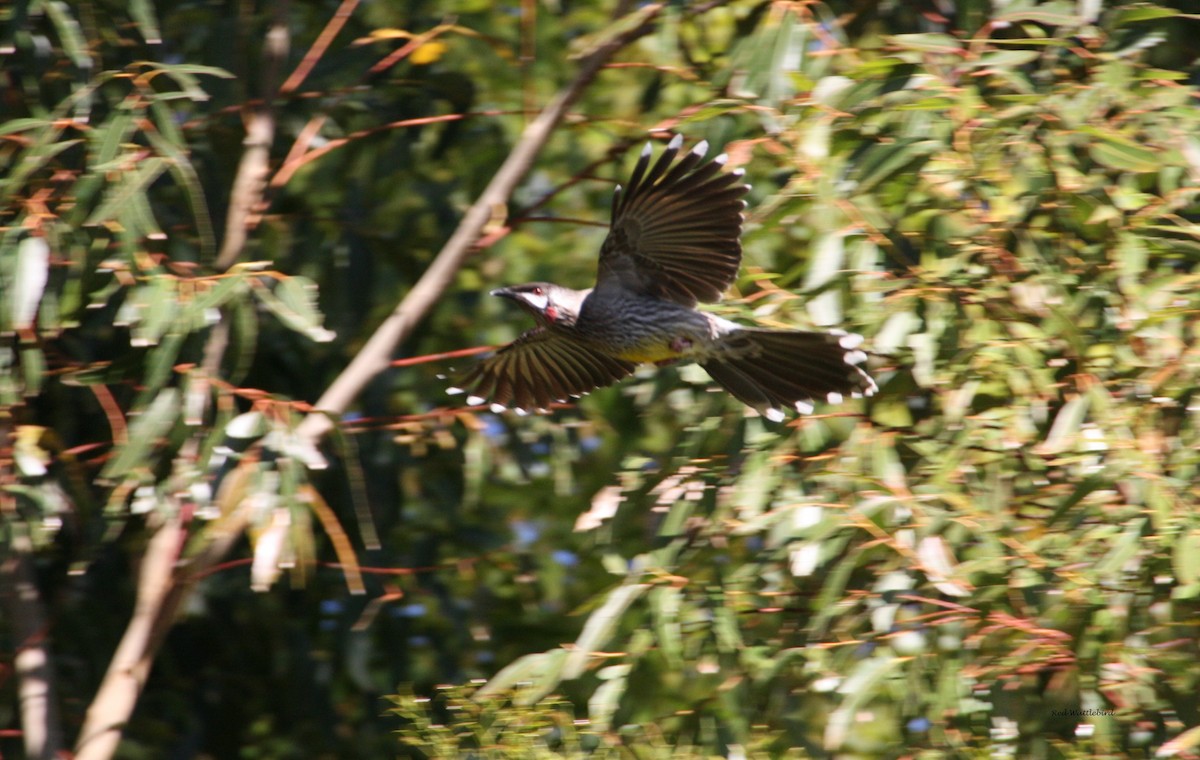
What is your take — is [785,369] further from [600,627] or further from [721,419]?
[600,627]

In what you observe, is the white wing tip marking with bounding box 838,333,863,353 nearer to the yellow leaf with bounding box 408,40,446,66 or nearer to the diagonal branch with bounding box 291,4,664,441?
the diagonal branch with bounding box 291,4,664,441

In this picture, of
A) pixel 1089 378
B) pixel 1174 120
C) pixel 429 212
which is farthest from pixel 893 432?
pixel 429 212

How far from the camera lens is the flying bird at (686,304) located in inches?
135

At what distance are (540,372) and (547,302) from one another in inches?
15.1

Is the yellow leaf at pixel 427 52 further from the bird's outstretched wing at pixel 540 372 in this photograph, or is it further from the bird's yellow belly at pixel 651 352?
the bird's yellow belly at pixel 651 352

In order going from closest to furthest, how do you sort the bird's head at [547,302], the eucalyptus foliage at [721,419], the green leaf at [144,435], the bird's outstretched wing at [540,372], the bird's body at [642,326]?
the eucalyptus foliage at [721,419], the green leaf at [144,435], the bird's body at [642,326], the bird's head at [547,302], the bird's outstretched wing at [540,372]

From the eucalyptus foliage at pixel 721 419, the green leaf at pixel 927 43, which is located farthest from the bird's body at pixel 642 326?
the green leaf at pixel 927 43

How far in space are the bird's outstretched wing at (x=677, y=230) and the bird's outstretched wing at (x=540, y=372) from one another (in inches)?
15.1

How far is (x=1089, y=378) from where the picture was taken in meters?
3.27

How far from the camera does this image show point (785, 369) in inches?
144

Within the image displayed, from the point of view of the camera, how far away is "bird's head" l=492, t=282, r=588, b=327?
3.76 metres

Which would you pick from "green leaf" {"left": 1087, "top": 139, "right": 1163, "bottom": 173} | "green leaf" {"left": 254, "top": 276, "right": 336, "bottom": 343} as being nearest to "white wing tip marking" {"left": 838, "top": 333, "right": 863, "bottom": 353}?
"green leaf" {"left": 1087, "top": 139, "right": 1163, "bottom": 173}

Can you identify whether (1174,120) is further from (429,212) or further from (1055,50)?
(429,212)

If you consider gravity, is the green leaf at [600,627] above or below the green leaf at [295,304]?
below
